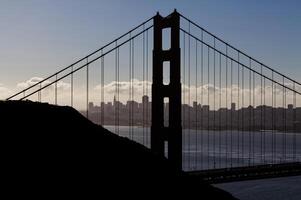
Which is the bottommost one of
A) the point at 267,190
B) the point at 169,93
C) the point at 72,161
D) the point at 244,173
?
the point at 267,190

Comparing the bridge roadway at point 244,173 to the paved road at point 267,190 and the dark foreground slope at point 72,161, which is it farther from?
the dark foreground slope at point 72,161

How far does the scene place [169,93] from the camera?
134 feet

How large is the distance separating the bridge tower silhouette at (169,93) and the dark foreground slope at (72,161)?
15.0 feet

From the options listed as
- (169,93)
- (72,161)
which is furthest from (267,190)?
(72,161)

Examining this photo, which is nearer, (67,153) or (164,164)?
(67,153)

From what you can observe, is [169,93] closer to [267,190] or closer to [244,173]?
[244,173]

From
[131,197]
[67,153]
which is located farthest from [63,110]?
[131,197]

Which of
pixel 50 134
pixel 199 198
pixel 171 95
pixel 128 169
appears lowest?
pixel 199 198

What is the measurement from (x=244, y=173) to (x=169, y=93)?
1073 inches

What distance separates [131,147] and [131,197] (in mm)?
8916

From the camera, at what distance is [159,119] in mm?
41250

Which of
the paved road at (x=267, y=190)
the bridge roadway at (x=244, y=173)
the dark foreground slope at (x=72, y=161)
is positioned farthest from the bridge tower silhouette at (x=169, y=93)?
the paved road at (x=267, y=190)

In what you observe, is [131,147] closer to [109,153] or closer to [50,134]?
[109,153]

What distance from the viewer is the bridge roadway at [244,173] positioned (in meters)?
57.6
